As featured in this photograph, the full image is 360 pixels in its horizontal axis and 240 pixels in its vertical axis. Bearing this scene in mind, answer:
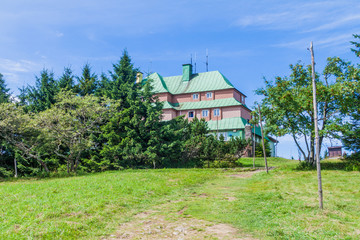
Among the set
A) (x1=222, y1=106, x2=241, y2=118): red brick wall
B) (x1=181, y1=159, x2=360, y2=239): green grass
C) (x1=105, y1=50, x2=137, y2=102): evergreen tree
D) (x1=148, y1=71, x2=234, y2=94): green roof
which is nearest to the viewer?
(x1=181, y1=159, x2=360, y2=239): green grass

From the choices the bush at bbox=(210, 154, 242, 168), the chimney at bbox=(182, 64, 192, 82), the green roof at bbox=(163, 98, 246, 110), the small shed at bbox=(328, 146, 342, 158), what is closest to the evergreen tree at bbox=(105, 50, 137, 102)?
the bush at bbox=(210, 154, 242, 168)

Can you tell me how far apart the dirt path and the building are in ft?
118

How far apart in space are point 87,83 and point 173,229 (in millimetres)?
28839

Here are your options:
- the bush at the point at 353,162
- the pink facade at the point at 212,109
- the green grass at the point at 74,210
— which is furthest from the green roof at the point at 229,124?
the green grass at the point at 74,210

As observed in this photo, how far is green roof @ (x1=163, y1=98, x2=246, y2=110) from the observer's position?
47.2 m

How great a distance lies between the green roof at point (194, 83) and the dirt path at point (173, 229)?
136 ft

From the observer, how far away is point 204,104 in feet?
162

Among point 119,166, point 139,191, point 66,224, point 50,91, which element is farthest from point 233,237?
point 50,91

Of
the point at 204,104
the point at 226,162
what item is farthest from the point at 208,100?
the point at 226,162

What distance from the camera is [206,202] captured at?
11.2 metres

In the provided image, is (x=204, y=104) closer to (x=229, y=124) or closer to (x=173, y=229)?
(x=229, y=124)

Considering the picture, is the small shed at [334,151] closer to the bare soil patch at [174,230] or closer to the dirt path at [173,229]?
the dirt path at [173,229]

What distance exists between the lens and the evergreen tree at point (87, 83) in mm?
33656

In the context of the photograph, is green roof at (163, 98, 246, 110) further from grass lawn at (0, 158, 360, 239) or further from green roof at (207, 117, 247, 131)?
grass lawn at (0, 158, 360, 239)
